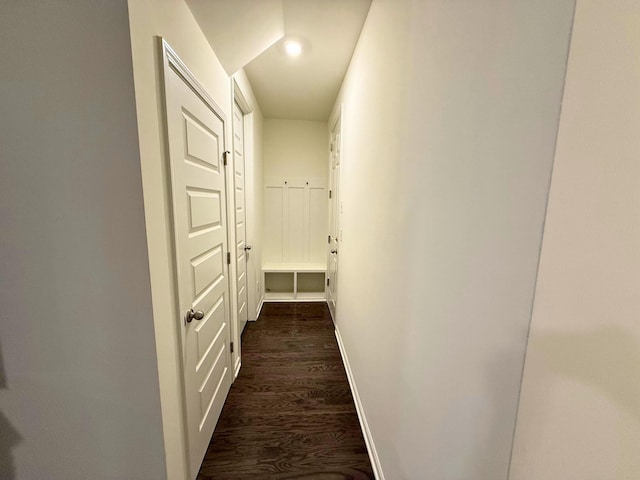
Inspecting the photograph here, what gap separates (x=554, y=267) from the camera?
0.40 meters

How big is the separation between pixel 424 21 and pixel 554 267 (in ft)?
2.91

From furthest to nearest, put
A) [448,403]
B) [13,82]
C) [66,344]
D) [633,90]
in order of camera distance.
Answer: [66,344] → [13,82] → [448,403] → [633,90]

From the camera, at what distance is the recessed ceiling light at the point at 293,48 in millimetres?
1817

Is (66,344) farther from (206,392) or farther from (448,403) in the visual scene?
(448,403)

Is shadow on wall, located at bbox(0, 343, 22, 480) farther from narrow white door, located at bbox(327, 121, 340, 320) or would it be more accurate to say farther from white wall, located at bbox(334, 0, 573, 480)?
narrow white door, located at bbox(327, 121, 340, 320)

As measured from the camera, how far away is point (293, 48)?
6.17ft

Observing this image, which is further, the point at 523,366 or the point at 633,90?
the point at 523,366

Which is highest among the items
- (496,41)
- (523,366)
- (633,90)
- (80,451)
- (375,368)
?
(496,41)

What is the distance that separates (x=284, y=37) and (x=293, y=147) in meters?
1.74

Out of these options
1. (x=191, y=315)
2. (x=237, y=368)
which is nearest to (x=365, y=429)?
(x=237, y=368)

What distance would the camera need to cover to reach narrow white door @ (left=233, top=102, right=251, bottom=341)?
227 centimetres

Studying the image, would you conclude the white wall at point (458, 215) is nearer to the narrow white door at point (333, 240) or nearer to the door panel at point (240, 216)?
the door panel at point (240, 216)

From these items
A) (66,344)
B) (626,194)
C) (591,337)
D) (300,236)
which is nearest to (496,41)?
(626,194)

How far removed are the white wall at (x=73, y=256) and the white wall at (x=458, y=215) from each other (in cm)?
96
